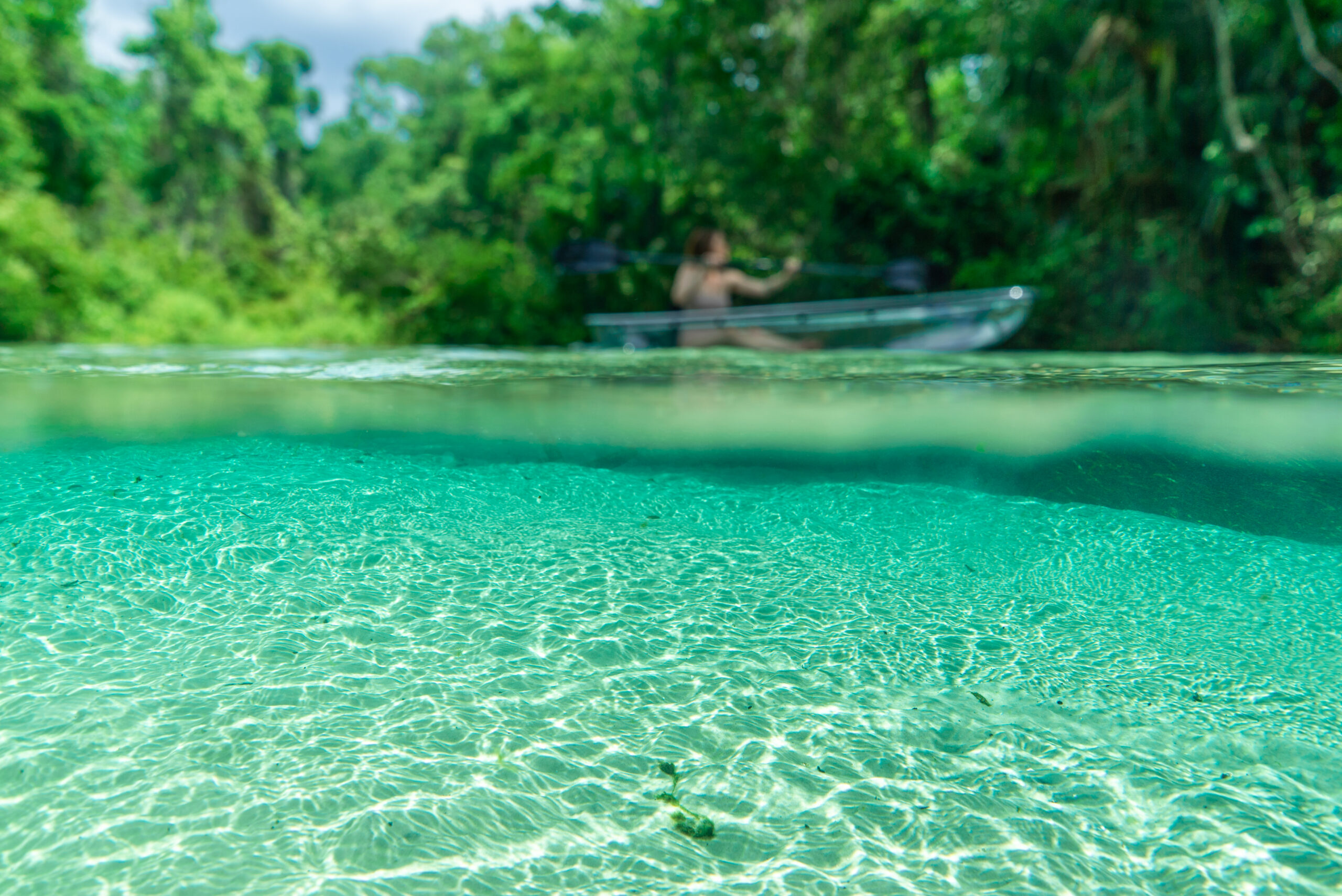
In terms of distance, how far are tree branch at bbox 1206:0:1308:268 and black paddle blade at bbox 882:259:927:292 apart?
4.31 metres

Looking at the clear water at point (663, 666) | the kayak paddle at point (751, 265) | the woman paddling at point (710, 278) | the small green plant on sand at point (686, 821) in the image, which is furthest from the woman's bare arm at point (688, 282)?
the small green plant on sand at point (686, 821)

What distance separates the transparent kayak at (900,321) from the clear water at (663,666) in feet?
7.29

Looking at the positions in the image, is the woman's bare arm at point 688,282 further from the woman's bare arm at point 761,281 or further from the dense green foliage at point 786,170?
the dense green foliage at point 786,170

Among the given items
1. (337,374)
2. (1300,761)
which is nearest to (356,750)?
(1300,761)

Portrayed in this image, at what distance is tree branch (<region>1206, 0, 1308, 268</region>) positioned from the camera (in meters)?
10.9

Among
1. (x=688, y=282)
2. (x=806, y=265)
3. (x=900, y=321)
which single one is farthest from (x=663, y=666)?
(x=806, y=265)

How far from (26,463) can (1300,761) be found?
28.3 feet

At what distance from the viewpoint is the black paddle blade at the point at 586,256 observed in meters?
14.3

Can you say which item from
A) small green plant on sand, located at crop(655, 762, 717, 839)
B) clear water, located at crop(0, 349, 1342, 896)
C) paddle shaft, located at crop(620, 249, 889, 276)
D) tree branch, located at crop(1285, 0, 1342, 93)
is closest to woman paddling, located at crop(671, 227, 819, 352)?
paddle shaft, located at crop(620, 249, 889, 276)

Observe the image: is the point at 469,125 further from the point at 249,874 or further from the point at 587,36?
the point at 249,874

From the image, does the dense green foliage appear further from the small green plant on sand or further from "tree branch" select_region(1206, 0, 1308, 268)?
the small green plant on sand

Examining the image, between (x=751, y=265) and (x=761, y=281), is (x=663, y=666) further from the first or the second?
(x=751, y=265)

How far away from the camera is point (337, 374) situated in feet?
29.1

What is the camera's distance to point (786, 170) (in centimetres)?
1711
